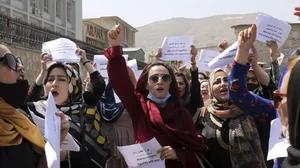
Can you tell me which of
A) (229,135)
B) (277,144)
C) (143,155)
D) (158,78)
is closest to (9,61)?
(143,155)

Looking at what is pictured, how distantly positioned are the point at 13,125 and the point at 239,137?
1.76 metres

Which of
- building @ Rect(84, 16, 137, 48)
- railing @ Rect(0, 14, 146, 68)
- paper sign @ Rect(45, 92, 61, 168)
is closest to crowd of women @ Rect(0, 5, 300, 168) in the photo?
paper sign @ Rect(45, 92, 61, 168)

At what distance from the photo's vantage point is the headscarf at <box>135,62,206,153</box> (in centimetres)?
309

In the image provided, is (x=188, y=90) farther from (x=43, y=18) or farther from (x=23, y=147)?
(x=43, y=18)

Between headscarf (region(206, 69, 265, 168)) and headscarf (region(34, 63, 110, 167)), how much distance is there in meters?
0.95

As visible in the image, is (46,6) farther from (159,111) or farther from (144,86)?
(159,111)

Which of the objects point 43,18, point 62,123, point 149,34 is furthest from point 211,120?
point 149,34

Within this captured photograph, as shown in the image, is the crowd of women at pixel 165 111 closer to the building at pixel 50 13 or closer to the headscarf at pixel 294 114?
the headscarf at pixel 294 114

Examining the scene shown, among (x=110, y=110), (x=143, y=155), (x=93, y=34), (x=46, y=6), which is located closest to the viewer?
(x=143, y=155)

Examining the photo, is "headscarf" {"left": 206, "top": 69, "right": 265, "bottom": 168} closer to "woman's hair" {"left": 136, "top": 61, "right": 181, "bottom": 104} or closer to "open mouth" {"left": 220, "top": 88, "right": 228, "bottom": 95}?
"open mouth" {"left": 220, "top": 88, "right": 228, "bottom": 95}

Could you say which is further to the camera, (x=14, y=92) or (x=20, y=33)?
(x=20, y=33)

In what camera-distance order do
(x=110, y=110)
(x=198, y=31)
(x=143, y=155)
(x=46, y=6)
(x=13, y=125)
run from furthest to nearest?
(x=198, y=31), (x=46, y=6), (x=110, y=110), (x=143, y=155), (x=13, y=125)

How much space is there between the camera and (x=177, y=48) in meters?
5.01

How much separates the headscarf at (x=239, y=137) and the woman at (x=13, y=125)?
1.45 metres
